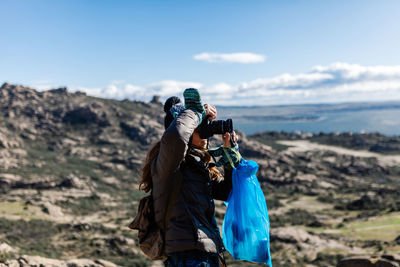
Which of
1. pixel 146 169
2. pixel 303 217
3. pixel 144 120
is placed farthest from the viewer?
pixel 144 120

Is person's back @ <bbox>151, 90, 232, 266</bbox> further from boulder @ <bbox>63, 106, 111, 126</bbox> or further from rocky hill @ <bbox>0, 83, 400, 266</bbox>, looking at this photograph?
boulder @ <bbox>63, 106, 111, 126</bbox>

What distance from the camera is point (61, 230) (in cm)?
2461

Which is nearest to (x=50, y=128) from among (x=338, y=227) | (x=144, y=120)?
(x=144, y=120)

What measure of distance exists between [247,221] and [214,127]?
A: 87 centimetres

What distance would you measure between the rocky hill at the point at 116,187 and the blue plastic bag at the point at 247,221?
719 centimetres

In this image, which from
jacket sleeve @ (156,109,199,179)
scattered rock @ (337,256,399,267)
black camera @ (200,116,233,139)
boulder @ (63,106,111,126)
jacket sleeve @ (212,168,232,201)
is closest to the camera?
jacket sleeve @ (156,109,199,179)

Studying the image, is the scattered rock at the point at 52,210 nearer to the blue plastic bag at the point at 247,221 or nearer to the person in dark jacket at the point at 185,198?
the blue plastic bag at the point at 247,221

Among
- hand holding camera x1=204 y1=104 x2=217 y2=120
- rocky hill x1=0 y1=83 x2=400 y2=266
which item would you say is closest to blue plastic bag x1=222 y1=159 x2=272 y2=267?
hand holding camera x1=204 y1=104 x2=217 y2=120

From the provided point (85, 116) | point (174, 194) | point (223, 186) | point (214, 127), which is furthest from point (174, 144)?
point (85, 116)

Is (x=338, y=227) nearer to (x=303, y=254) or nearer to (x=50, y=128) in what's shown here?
(x=303, y=254)

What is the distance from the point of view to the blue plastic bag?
280 centimetres

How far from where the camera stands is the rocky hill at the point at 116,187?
18766 mm

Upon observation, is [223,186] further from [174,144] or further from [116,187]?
[116,187]

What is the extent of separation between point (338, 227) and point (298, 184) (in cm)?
2393
